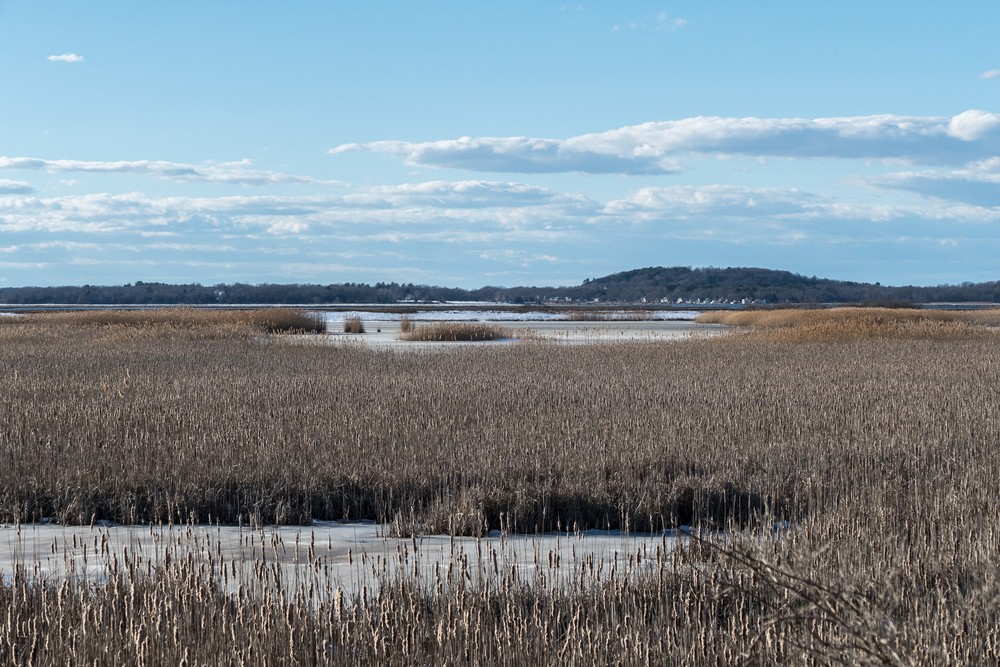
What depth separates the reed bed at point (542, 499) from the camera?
452 centimetres

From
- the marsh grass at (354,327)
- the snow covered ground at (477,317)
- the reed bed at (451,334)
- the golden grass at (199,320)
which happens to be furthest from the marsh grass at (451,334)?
the snow covered ground at (477,317)

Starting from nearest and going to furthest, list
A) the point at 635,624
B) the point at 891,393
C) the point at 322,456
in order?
the point at 635,624 < the point at 322,456 < the point at 891,393

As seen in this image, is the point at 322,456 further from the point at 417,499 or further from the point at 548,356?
the point at 548,356

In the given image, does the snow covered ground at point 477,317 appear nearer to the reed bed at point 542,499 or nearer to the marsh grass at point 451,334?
the marsh grass at point 451,334

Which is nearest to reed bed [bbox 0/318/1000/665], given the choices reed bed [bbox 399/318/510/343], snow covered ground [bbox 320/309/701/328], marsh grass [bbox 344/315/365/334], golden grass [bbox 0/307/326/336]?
reed bed [bbox 399/318/510/343]

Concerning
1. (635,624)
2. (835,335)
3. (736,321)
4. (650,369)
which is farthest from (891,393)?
(736,321)

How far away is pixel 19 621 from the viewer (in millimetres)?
5027

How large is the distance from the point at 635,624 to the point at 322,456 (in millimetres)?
5654

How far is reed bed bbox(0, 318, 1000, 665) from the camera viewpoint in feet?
14.8

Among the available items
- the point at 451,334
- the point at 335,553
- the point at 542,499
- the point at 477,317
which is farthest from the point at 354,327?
the point at 335,553

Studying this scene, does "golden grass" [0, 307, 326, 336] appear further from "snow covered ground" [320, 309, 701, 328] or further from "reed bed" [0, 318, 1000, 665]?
"reed bed" [0, 318, 1000, 665]

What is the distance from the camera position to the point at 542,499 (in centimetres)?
825

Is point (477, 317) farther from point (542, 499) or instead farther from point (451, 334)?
point (542, 499)

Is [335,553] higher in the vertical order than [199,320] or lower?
lower
